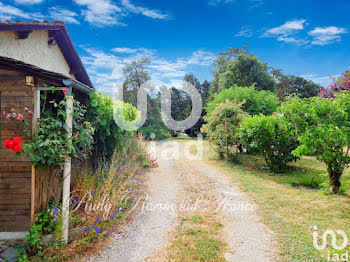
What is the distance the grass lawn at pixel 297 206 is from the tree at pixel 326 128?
1.96 ft

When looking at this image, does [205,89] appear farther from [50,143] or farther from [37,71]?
[50,143]

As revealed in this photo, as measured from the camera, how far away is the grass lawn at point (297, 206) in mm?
3568

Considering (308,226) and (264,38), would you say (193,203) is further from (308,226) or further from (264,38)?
(264,38)

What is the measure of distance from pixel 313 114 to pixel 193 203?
3.69 m

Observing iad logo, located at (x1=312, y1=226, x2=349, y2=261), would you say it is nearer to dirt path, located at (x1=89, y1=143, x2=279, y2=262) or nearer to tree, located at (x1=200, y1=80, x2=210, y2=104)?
dirt path, located at (x1=89, y1=143, x2=279, y2=262)

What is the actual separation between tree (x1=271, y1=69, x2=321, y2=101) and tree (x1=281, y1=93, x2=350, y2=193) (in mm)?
31735

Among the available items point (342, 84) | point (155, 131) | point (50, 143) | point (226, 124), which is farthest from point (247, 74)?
point (50, 143)

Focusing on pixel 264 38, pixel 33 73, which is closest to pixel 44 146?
pixel 33 73

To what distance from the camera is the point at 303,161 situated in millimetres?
10711

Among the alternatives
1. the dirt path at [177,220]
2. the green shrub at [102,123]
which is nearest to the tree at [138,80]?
the dirt path at [177,220]

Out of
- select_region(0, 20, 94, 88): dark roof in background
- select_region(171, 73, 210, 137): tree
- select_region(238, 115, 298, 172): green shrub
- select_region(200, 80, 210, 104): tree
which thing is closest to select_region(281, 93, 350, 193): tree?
select_region(238, 115, 298, 172): green shrub

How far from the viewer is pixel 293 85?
36.0 meters

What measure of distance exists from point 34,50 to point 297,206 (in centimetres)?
816

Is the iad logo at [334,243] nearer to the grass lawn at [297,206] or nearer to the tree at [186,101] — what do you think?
the grass lawn at [297,206]
